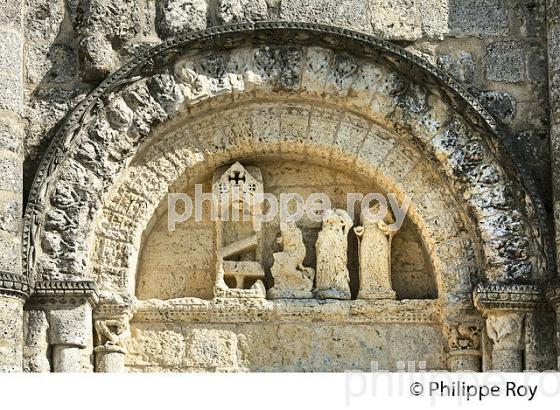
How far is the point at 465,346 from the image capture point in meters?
11.1

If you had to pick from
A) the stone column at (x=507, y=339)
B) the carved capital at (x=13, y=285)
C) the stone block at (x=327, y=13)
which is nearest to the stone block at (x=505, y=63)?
the stone block at (x=327, y=13)

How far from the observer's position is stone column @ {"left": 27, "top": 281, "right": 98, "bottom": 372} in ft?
35.5

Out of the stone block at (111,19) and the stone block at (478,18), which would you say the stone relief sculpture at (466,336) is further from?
the stone block at (111,19)

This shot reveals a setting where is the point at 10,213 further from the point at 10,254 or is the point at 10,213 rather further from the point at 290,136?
the point at 290,136

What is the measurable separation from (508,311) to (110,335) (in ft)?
Answer: 8.71

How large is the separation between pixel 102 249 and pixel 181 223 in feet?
2.23

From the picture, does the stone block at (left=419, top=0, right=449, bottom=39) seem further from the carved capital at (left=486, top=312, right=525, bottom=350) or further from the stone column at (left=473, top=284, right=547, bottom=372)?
the carved capital at (left=486, top=312, right=525, bottom=350)

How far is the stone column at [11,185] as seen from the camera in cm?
1055

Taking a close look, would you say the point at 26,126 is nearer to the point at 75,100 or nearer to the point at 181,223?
the point at 75,100

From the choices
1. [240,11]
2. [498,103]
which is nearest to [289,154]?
[240,11]

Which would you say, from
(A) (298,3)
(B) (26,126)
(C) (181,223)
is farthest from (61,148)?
(A) (298,3)

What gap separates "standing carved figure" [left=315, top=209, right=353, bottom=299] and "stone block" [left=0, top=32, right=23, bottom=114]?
225 cm

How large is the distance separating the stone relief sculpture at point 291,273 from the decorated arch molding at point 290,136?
0.66 meters

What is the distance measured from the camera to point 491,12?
455 inches
